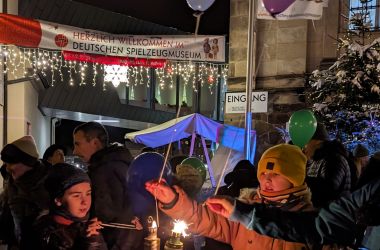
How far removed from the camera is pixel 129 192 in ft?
11.4

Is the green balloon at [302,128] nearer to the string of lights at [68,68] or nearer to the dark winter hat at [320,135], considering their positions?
the dark winter hat at [320,135]

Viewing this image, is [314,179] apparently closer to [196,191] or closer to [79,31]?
[196,191]

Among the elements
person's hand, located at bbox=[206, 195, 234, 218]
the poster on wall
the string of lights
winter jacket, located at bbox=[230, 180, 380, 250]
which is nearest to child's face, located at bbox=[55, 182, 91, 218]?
person's hand, located at bbox=[206, 195, 234, 218]

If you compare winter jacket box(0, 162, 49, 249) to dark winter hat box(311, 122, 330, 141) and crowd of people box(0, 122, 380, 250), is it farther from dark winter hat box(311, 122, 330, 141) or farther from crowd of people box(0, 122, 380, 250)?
dark winter hat box(311, 122, 330, 141)

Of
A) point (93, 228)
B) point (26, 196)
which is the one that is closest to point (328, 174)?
point (93, 228)

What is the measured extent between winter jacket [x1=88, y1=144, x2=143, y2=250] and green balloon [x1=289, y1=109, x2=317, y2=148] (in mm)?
2939

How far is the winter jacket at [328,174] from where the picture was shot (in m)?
4.29

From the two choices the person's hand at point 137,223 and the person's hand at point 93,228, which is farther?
the person's hand at point 137,223

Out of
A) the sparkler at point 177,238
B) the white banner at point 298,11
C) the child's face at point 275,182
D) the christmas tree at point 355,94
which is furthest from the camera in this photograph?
the christmas tree at point 355,94

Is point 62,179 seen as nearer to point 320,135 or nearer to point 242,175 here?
point 242,175

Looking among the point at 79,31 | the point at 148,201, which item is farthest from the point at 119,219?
the point at 79,31

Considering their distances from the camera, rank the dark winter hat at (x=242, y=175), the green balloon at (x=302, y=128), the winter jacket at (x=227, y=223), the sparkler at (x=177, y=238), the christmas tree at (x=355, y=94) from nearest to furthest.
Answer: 1. the sparkler at (x=177, y=238)
2. the winter jacket at (x=227, y=223)
3. the dark winter hat at (x=242, y=175)
4. the green balloon at (x=302, y=128)
5. the christmas tree at (x=355, y=94)

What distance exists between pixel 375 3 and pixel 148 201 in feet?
34.8

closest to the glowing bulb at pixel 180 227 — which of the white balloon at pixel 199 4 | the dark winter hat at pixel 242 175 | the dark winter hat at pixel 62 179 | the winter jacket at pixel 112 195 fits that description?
the dark winter hat at pixel 62 179
